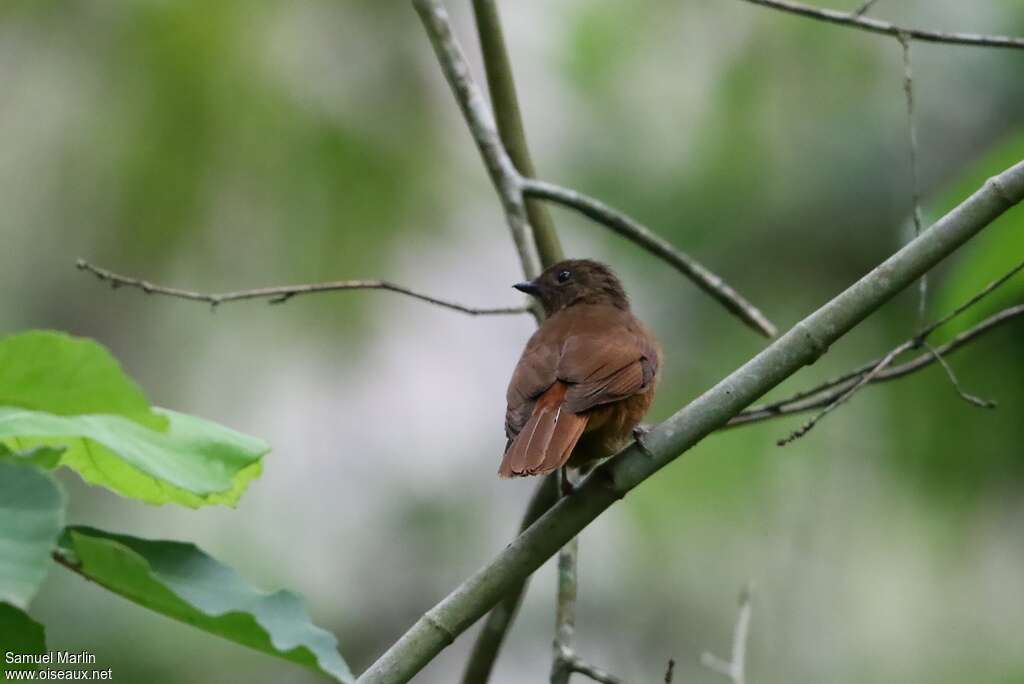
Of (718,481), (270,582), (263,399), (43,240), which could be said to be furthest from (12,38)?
(718,481)

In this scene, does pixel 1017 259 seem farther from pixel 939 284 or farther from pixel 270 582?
pixel 270 582

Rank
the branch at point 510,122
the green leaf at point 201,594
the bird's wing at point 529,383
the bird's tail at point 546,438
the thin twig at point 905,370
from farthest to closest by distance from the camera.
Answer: the branch at point 510,122, the bird's wing at point 529,383, the thin twig at point 905,370, the bird's tail at point 546,438, the green leaf at point 201,594

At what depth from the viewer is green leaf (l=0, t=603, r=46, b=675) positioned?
1.48 m

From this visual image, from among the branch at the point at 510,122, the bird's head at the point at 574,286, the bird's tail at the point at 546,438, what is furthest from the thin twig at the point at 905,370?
the bird's head at the point at 574,286

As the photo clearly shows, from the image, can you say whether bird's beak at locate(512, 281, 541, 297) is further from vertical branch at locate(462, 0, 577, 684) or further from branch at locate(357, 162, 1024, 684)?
branch at locate(357, 162, 1024, 684)

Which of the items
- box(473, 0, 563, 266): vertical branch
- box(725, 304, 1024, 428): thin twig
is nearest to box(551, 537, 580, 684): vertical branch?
box(725, 304, 1024, 428): thin twig

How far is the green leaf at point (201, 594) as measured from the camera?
156 centimetres

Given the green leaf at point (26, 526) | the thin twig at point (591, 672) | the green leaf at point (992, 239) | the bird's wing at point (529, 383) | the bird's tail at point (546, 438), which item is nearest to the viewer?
the green leaf at point (26, 526)

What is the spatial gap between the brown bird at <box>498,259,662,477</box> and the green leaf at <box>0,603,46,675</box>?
1583 mm

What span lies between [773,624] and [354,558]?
2.91 meters

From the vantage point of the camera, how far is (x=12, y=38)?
359 inches

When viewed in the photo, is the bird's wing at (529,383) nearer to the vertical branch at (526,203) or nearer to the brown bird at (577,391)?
the brown bird at (577,391)

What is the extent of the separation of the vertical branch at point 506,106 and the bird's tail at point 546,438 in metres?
0.83

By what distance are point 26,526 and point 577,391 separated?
7.14 feet
